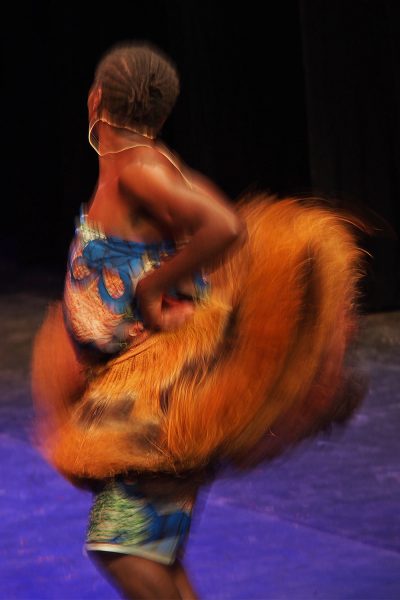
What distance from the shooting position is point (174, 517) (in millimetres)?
2484

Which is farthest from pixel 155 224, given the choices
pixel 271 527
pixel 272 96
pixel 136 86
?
pixel 272 96

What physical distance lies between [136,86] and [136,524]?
0.85m

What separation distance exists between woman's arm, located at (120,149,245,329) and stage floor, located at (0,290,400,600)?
638 mm

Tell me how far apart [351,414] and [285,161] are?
19.8 feet

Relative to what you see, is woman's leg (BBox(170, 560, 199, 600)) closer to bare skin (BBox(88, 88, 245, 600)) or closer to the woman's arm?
bare skin (BBox(88, 88, 245, 600))

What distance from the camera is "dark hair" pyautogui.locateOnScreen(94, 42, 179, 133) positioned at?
2445 millimetres

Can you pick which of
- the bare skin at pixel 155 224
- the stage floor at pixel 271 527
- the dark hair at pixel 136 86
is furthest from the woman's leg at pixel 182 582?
the dark hair at pixel 136 86

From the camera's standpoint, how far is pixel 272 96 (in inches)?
332

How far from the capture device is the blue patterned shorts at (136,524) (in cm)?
244

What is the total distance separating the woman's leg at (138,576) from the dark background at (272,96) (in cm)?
383

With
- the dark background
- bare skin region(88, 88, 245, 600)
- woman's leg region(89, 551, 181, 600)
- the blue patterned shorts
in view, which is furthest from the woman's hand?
the dark background

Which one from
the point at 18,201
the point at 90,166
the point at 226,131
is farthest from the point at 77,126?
the point at 226,131

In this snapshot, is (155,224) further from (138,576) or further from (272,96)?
(272,96)

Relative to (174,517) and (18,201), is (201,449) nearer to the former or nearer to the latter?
(174,517)
